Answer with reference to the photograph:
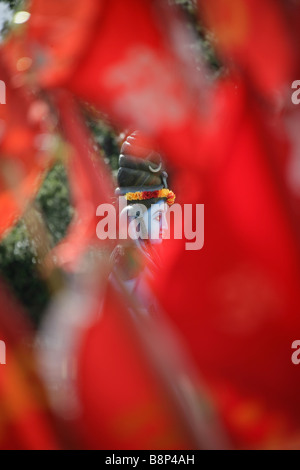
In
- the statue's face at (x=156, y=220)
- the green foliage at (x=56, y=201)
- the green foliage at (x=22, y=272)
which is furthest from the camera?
the green foliage at (x=56, y=201)

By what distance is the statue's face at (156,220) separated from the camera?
4.39 ft

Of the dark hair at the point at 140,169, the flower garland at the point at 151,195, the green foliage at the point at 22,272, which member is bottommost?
the green foliage at the point at 22,272

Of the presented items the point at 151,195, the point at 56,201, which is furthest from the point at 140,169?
the point at 56,201

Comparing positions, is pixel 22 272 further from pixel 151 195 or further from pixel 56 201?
pixel 151 195

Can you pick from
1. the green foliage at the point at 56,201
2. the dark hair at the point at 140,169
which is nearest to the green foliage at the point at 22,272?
the green foliage at the point at 56,201

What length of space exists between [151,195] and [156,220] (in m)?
0.06

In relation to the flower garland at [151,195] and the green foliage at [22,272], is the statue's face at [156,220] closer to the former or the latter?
the flower garland at [151,195]

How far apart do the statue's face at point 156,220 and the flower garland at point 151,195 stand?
0.05 feet

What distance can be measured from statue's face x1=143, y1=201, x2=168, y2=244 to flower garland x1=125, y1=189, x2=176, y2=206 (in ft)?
0.05

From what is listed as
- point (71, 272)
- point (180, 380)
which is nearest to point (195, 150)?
point (180, 380)

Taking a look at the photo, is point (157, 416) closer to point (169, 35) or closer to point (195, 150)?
point (195, 150)

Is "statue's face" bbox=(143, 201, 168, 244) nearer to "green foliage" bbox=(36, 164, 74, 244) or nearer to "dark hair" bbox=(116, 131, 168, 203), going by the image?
"dark hair" bbox=(116, 131, 168, 203)

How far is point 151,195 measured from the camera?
1405mm

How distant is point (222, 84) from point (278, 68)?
0.31 feet
